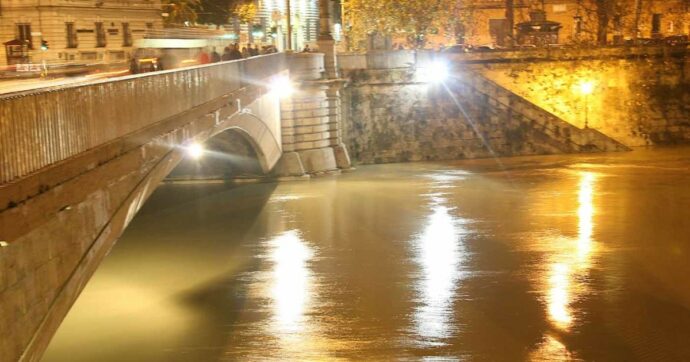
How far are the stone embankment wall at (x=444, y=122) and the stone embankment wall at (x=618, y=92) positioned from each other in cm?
102

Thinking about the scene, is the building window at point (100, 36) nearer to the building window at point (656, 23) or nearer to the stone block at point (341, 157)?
the stone block at point (341, 157)

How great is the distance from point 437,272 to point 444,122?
17344 millimetres

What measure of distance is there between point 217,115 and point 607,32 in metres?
27.9

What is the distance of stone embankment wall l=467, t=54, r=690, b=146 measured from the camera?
1332 inches

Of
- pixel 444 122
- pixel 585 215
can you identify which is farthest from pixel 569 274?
pixel 444 122

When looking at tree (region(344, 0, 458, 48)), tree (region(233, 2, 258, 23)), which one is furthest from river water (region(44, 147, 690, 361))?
tree (region(233, 2, 258, 23))

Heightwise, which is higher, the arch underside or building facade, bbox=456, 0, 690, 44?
building facade, bbox=456, 0, 690, 44

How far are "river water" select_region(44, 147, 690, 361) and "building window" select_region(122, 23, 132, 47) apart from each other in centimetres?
1503

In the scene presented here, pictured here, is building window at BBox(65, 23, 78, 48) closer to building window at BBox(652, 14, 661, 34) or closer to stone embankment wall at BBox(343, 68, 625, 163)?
stone embankment wall at BBox(343, 68, 625, 163)

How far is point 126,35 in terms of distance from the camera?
39.2 meters

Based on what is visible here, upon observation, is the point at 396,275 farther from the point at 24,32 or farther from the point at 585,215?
the point at 24,32

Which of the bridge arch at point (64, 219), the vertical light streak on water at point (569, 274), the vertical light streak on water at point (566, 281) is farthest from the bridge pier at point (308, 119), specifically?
the bridge arch at point (64, 219)

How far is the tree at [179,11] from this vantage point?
132 ft

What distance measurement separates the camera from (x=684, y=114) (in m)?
34.6
